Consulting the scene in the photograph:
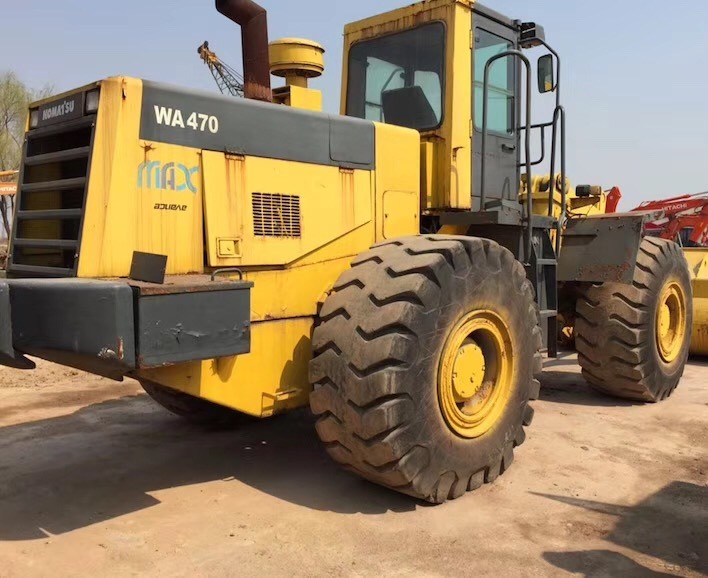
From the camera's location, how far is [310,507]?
3969 millimetres

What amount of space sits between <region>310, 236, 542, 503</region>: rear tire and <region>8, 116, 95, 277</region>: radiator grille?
4.61 ft

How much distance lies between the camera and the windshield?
518 centimetres

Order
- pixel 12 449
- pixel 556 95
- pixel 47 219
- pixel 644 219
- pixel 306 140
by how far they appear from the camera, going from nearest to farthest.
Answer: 1. pixel 47 219
2. pixel 306 140
3. pixel 12 449
4. pixel 556 95
5. pixel 644 219

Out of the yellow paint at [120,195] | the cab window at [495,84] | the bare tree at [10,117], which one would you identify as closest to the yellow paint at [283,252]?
the yellow paint at [120,195]

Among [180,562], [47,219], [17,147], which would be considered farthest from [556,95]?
[17,147]

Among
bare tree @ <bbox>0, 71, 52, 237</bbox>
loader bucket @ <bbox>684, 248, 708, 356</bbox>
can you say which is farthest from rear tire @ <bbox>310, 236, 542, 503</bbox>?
bare tree @ <bbox>0, 71, 52, 237</bbox>

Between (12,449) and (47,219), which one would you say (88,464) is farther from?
(47,219)

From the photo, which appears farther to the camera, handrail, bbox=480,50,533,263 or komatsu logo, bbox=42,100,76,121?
handrail, bbox=480,50,533,263

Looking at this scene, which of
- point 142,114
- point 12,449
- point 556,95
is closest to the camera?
point 142,114

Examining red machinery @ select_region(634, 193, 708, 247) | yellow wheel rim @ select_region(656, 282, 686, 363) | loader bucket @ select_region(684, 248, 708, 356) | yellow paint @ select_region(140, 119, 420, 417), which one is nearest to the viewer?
yellow paint @ select_region(140, 119, 420, 417)

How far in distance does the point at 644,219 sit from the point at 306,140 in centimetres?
363

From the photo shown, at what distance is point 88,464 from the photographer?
15.7 ft

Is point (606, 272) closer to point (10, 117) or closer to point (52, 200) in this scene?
point (52, 200)

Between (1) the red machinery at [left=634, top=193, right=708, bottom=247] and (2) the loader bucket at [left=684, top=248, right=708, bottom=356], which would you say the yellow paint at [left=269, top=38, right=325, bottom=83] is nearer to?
(2) the loader bucket at [left=684, top=248, right=708, bottom=356]
